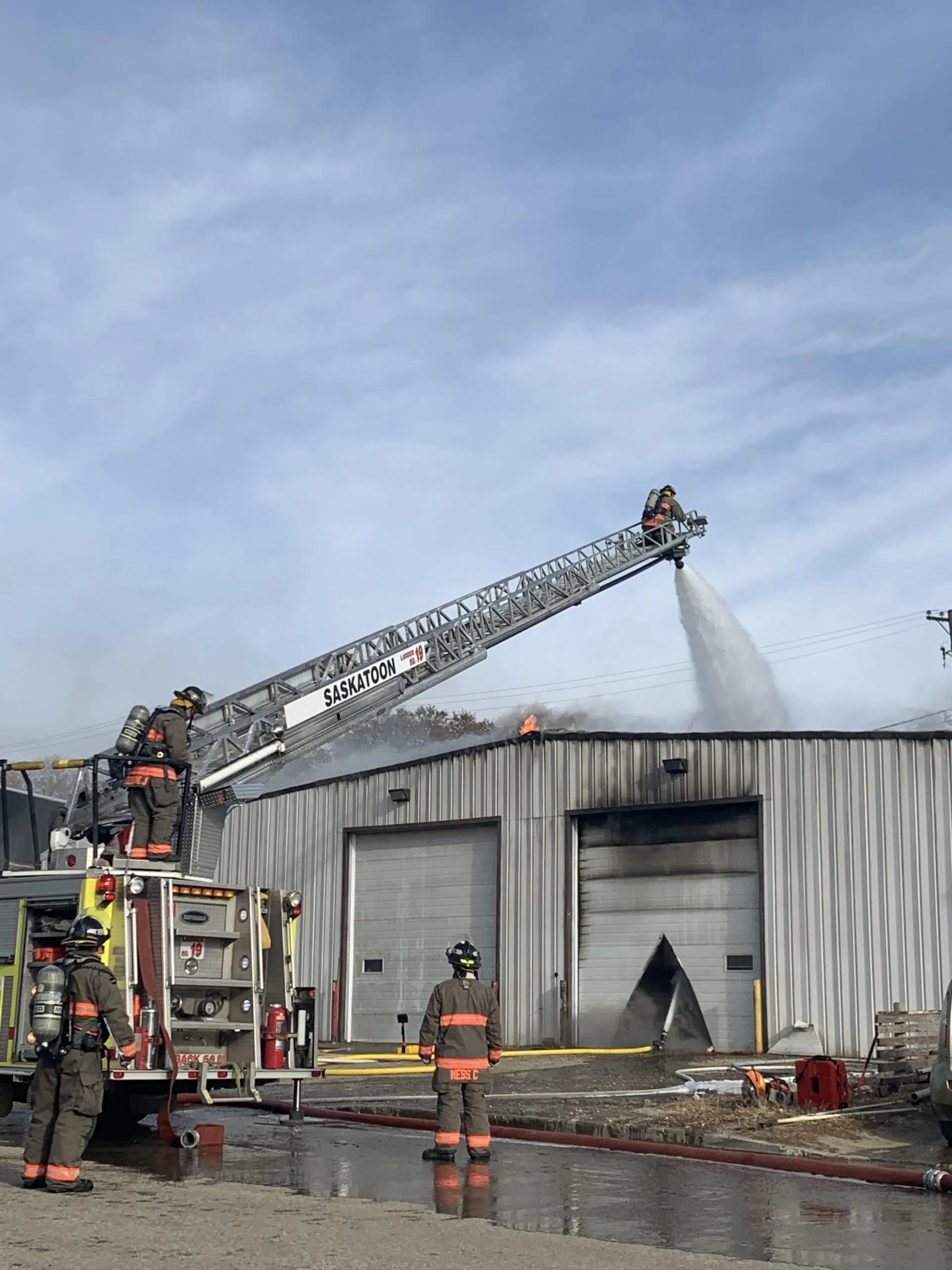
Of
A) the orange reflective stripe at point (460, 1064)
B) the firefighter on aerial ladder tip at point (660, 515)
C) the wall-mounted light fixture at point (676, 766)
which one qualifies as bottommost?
the orange reflective stripe at point (460, 1064)

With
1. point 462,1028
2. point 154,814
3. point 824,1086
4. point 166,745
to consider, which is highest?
point 166,745

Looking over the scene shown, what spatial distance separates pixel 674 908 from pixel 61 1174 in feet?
47.8

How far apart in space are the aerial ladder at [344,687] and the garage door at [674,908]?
3.99m

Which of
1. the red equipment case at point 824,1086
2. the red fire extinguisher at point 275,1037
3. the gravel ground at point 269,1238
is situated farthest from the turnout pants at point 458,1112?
the red equipment case at point 824,1086

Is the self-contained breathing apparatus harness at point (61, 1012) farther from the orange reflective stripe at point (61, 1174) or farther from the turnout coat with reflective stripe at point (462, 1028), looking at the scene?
the turnout coat with reflective stripe at point (462, 1028)

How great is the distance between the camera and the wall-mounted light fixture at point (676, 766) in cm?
2188

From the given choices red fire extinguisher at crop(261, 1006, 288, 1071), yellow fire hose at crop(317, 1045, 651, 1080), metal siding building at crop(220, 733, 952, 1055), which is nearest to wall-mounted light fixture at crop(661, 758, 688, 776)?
metal siding building at crop(220, 733, 952, 1055)

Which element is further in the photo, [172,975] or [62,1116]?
[172,975]

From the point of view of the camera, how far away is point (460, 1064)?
10070mm

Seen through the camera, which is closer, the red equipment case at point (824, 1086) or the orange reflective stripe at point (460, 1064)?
the orange reflective stripe at point (460, 1064)

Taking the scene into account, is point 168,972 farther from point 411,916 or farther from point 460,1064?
point 411,916

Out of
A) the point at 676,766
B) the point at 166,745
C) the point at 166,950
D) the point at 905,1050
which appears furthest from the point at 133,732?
the point at 676,766

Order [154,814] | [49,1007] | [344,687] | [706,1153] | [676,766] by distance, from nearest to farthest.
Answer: [49,1007]
[706,1153]
[154,814]
[344,687]
[676,766]

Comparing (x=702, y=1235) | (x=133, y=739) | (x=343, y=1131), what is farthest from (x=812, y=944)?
(x=702, y=1235)
